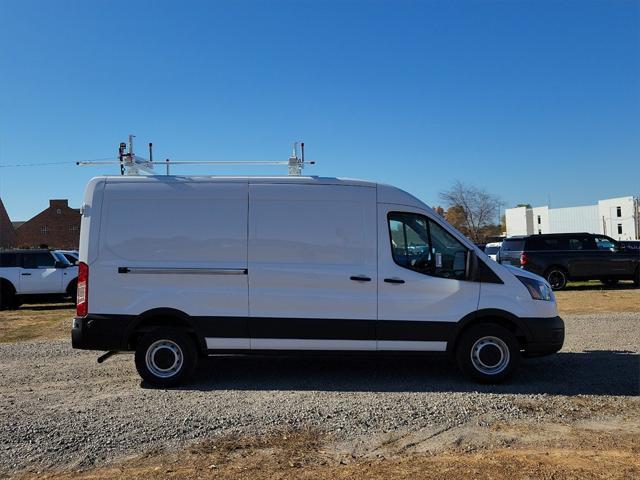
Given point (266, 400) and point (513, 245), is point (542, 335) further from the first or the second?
point (513, 245)

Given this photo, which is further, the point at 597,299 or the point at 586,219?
the point at 586,219

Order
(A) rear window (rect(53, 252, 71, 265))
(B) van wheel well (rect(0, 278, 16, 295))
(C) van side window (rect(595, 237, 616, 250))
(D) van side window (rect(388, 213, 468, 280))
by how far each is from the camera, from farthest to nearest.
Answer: (C) van side window (rect(595, 237, 616, 250))
(A) rear window (rect(53, 252, 71, 265))
(B) van wheel well (rect(0, 278, 16, 295))
(D) van side window (rect(388, 213, 468, 280))

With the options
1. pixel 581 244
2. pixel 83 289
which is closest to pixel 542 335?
pixel 83 289

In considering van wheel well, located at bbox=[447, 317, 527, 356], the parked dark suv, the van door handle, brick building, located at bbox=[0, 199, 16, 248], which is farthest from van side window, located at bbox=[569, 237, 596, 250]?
brick building, located at bbox=[0, 199, 16, 248]

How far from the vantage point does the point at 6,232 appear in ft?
229

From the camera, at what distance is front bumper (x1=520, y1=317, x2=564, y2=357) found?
21.6 feet

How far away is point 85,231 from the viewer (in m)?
6.66

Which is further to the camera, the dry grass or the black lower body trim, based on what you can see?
the dry grass

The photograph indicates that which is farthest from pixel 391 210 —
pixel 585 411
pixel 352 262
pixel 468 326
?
pixel 585 411

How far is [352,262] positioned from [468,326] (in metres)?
1.57

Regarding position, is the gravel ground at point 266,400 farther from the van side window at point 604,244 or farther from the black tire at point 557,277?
the van side window at point 604,244

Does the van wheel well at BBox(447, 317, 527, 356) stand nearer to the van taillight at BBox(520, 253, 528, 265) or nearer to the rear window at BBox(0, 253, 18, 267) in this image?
the van taillight at BBox(520, 253, 528, 265)

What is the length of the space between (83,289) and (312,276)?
270 cm

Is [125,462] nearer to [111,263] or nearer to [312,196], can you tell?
[111,263]
